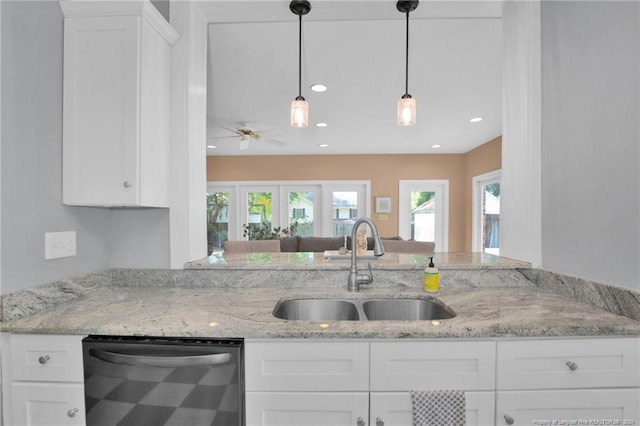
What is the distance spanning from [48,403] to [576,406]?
5.85 ft

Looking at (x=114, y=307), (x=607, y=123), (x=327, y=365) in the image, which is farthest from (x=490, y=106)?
(x=114, y=307)

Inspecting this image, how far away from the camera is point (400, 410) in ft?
3.54

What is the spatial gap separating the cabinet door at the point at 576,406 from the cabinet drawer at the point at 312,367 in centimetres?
50

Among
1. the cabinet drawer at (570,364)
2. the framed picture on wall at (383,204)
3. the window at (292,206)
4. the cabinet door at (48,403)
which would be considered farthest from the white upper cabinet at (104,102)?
the framed picture on wall at (383,204)

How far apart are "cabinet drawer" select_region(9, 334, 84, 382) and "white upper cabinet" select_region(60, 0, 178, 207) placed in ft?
1.78

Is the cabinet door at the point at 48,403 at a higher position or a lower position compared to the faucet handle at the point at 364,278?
lower

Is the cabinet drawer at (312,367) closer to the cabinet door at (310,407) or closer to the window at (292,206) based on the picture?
the cabinet door at (310,407)

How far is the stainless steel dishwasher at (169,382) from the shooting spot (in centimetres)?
105

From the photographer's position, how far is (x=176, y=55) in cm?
165

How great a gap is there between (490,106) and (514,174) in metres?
2.18

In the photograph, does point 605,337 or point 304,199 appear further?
point 304,199

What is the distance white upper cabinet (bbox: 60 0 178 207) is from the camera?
1361 millimetres

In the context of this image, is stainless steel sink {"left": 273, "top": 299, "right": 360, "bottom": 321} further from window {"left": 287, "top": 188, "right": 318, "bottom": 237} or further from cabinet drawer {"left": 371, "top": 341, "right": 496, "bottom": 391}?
window {"left": 287, "top": 188, "right": 318, "bottom": 237}

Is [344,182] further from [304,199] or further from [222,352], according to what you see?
[222,352]
